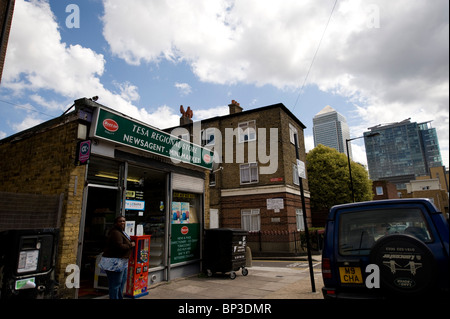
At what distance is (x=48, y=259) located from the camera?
3994mm

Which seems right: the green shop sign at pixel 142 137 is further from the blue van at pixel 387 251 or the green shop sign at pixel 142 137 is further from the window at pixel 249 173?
the window at pixel 249 173

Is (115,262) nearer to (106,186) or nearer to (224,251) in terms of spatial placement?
(106,186)

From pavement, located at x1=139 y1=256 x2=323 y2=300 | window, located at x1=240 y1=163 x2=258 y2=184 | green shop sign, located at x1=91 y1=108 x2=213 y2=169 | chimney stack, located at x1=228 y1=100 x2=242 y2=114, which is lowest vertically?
pavement, located at x1=139 y1=256 x2=323 y2=300

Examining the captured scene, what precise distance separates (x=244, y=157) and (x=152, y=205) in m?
13.5

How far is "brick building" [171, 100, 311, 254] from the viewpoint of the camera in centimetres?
1909

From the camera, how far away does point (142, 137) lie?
7.68m

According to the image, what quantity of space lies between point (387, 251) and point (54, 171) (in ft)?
22.3

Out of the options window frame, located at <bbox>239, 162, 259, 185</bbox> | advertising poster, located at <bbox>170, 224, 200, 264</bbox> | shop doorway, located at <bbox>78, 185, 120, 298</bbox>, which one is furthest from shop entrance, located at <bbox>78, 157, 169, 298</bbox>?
window frame, located at <bbox>239, 162, 259, 185</bbox>

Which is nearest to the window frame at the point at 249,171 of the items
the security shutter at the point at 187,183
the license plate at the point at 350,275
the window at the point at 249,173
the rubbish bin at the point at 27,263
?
the window at the point at 249,173

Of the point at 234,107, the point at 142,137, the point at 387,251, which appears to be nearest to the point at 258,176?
the point at 234,107

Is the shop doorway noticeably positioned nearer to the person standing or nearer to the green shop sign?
the green shop sign

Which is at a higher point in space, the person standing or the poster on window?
the poster on window

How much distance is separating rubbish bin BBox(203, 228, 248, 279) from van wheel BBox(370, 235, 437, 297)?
615 cm
